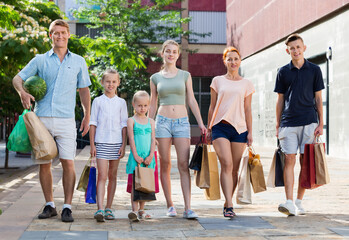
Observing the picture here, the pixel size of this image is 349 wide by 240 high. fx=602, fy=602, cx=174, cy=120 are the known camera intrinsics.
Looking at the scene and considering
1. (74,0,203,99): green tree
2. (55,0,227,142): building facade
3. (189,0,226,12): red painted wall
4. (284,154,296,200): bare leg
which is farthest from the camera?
(189,0,226,12): red painted wall

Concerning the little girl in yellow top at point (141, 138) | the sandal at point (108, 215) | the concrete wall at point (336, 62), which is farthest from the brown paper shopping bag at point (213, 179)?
the concrete wall at point (336, 62)

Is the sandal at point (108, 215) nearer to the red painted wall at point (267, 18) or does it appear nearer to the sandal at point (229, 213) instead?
the sandal at point (229, 213)

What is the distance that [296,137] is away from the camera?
6605mm

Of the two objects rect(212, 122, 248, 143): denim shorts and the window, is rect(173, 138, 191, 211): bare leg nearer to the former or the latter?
rect(212, 122, 248, 143): denim shorts

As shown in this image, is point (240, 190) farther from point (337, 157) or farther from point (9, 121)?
point (9, 121)

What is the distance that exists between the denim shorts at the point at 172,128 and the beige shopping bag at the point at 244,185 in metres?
0.72

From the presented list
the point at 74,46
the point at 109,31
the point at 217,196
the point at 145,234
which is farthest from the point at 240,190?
the point at 109,31

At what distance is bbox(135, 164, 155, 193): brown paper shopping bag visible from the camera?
6016mm

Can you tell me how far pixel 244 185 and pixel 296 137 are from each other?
2.62ft

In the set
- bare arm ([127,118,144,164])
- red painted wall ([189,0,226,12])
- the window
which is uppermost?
red painted wall ([189,0,226,12])

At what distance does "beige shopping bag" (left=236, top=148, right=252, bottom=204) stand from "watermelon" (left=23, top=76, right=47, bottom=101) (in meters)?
2.26

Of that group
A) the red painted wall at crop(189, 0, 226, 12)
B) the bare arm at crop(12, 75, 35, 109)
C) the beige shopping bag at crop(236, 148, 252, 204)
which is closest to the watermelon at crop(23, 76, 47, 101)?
the bare arm at crop(12, 75, 35, 109)

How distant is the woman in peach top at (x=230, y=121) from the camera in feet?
20.9

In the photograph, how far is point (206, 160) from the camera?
641 centimetres
